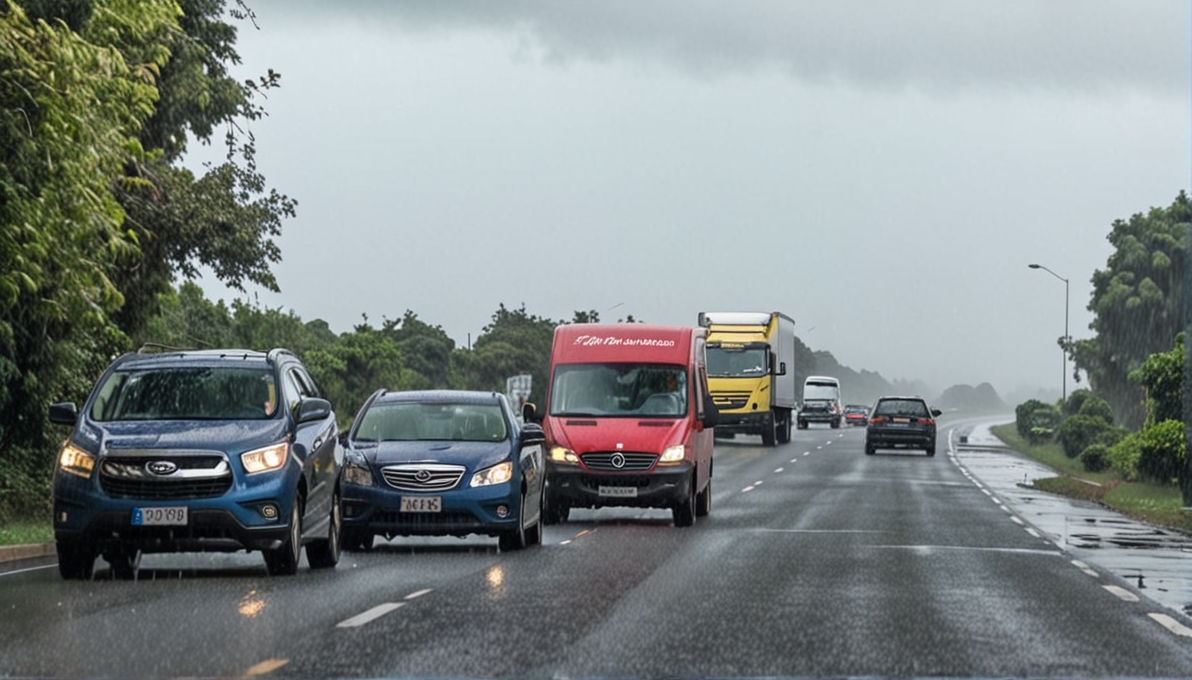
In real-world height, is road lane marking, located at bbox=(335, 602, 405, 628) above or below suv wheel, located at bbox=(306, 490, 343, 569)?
below

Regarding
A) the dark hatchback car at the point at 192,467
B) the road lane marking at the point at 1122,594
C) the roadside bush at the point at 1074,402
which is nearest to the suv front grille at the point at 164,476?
the dark hatchback car at the point at 192,467

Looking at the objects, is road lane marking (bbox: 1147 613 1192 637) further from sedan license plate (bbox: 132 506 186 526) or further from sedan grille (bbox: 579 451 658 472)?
sedan grille (bbox: 579 451 658 472)

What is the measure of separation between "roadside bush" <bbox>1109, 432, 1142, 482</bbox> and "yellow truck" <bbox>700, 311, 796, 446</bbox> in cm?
1214

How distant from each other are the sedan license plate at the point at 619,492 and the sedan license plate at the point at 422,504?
221 inches

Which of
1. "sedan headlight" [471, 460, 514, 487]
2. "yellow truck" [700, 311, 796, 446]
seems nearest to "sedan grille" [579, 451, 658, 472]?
"sedan headlight" [471, 460, 514, 487]

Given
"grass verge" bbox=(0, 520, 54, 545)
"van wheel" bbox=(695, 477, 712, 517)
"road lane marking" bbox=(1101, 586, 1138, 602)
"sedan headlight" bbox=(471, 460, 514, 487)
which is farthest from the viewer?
"van wheel" bbox=(695, 477, 712, 517)

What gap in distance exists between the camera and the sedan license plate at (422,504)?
1806 centimetres

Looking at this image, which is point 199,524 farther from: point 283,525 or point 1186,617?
point 1186,617

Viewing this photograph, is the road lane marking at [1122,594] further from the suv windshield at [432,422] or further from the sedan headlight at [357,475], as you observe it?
the sedan headlight at [357,475]

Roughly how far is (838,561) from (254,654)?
8584 mm

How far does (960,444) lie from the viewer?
75.5 metres

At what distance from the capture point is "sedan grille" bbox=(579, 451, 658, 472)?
23.5 metres

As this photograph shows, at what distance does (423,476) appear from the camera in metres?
18.2

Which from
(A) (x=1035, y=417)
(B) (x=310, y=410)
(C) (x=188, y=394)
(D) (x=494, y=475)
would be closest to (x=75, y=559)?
(C) (x=188, y=394)
